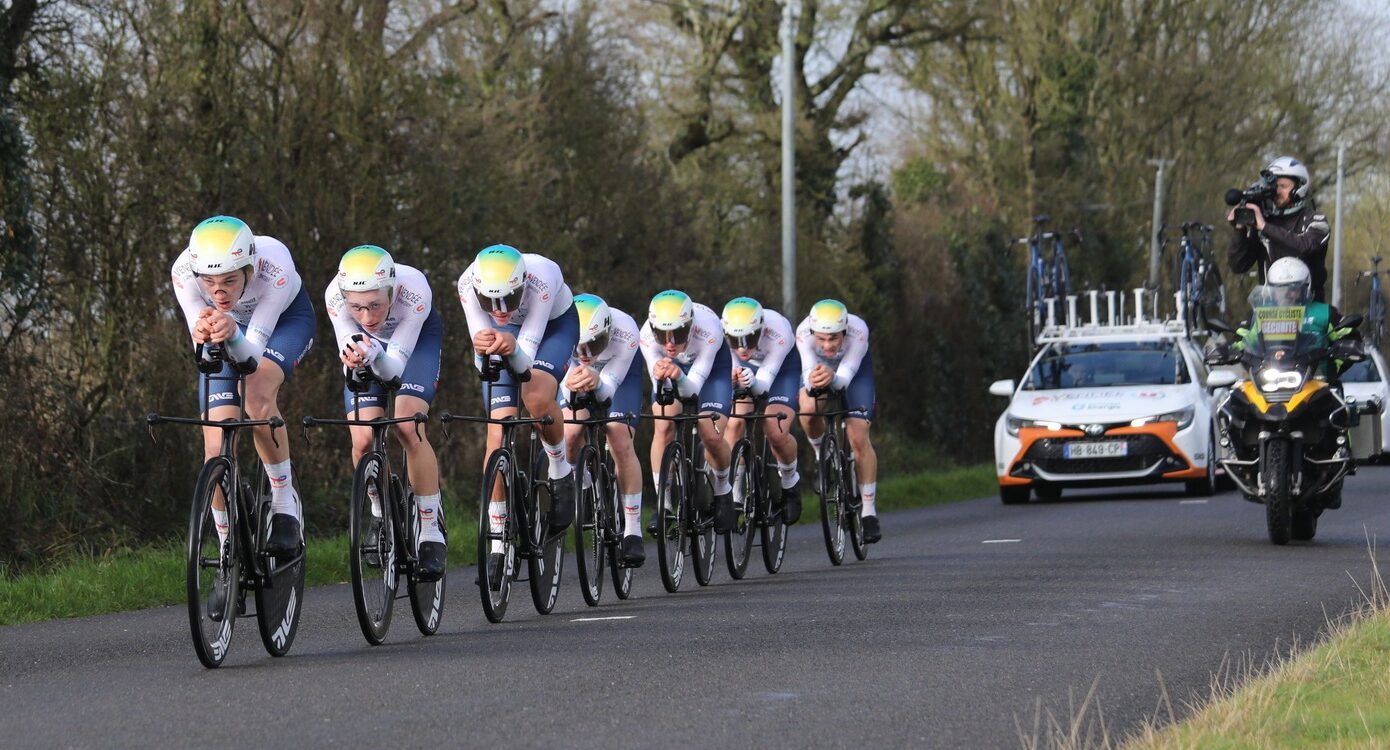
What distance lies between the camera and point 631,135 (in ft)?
85.7

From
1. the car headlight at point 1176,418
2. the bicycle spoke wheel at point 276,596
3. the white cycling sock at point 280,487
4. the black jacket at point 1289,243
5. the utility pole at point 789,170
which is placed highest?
the utility pole at point 789,170

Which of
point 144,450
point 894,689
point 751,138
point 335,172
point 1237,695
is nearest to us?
point 1237,695

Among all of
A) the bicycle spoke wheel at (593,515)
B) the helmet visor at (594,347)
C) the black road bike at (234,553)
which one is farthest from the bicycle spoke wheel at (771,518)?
the black road bike at (234,553)

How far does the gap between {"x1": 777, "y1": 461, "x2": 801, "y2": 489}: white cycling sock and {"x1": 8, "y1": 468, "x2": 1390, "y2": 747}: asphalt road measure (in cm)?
57

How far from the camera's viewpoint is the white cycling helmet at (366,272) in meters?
9.88

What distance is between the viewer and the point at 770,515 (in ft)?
46.5

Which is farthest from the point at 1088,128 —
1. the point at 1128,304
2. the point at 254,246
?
the point at 254,246

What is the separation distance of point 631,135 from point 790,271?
8.13ft

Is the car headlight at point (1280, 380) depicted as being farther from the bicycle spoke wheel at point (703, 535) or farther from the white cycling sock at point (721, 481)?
the bicycle spoke wheel at point (703, 535)

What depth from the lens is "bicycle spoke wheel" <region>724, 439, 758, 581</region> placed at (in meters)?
13.7

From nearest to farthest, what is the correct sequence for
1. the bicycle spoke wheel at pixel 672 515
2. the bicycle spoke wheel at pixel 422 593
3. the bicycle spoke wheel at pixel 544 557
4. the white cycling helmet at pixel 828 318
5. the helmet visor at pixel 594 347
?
1. the bicycle spoke wheel at pixel 422 593
2. the bicycle spoke wheel at pixel 544 557
3. the helmet visor at pixel 594 347
4. the bicycle spoke wheel at pixel 672 515
5. the white cycling helmet at pixel 828 318

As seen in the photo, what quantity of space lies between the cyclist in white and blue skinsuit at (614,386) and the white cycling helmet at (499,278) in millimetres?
1257

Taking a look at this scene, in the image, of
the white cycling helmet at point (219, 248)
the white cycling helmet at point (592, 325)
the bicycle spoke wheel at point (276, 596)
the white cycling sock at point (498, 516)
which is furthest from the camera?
the white cycling helmet at point (592, 325)

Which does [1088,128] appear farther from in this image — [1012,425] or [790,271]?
[1012,425]
